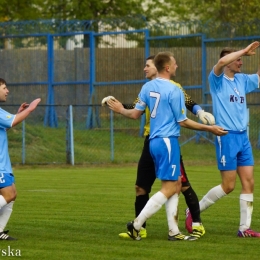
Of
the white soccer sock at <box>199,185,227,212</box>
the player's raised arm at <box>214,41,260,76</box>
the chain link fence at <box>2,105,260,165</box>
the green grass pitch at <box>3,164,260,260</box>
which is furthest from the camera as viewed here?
the chain link fence at <box>2,105,260,165</box>

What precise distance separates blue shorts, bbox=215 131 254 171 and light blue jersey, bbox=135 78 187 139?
0.81m

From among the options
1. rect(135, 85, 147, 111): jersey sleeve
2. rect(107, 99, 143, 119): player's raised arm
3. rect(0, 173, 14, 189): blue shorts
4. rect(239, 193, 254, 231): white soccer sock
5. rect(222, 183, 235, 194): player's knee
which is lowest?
rect(239, 193, 254, 231): white soccer sock

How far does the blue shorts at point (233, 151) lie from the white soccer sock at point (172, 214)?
2.56 ft

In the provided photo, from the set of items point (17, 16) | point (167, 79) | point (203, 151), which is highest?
point (17, 16)

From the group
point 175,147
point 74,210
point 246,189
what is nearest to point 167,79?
point 175,147

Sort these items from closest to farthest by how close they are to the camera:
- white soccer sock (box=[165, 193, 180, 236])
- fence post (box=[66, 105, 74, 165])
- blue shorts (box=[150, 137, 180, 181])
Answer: blue shorts (box=[150, 137, 180, 181]) < white soccer sock (box=[165, 193, 180, 236]) < fence post (box=[66, 105, 74, 165])

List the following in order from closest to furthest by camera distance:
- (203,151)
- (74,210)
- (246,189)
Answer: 1. (246,189)
2. (74,210)
3. (203,151)

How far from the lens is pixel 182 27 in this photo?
30344 millimetres

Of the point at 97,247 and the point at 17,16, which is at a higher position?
the point at 17,16

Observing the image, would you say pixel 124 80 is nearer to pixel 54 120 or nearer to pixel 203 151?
pixel 54 120

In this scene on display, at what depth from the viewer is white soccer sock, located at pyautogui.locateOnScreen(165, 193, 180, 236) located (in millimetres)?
10125

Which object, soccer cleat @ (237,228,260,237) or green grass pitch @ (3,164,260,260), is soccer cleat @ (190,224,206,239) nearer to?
green grass pitch @ (3,164,260,260)

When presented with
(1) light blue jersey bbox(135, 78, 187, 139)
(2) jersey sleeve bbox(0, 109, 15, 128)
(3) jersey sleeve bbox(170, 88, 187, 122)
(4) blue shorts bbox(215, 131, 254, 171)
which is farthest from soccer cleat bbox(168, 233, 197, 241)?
(2) jersey sleeve bbox(0, 109, 15, 128)

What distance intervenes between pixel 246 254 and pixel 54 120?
20874 millimetres
